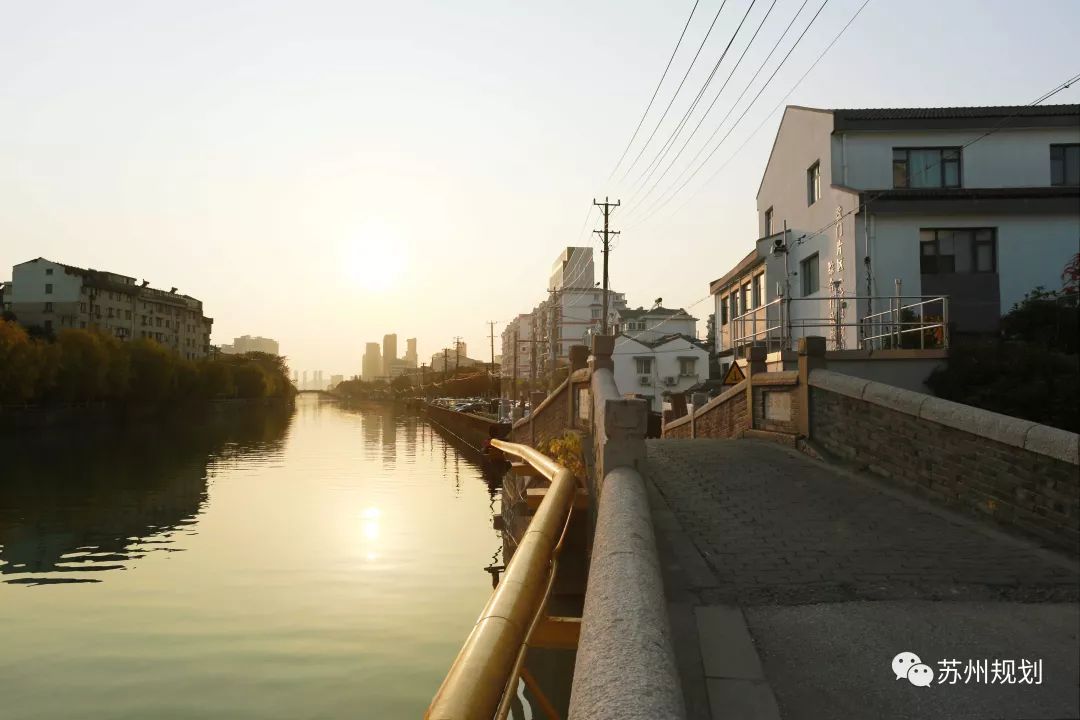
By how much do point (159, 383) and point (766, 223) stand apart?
67.1 m

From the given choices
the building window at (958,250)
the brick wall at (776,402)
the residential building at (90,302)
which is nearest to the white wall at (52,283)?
the residential building at (90,302)

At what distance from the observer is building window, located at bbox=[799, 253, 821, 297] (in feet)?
84.9

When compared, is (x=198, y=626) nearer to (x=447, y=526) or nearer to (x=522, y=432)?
(x=447, y=526)

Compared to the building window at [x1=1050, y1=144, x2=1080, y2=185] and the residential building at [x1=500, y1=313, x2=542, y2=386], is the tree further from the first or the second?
the residential building at [x1=500, y1=313, x2=542, y2=386]

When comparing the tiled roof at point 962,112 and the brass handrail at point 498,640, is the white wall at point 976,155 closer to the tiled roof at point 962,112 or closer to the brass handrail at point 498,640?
the tiled roof at point 962,112

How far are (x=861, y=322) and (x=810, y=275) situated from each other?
5.26 meters

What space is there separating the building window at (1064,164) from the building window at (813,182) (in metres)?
7.11

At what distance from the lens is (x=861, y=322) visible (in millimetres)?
21625

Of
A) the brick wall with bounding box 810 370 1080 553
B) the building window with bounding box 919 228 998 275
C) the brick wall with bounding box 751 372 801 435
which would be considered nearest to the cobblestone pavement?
the brick wall with bounding box 810 370 1080 553

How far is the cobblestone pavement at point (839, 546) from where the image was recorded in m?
6.25

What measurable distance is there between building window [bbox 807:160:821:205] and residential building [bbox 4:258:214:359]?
76962 mm

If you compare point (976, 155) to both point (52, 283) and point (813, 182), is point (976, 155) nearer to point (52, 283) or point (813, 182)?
point (813, 182)

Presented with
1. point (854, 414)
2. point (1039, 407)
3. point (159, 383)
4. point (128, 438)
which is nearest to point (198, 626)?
point (854, 414)

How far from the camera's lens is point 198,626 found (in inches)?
540
